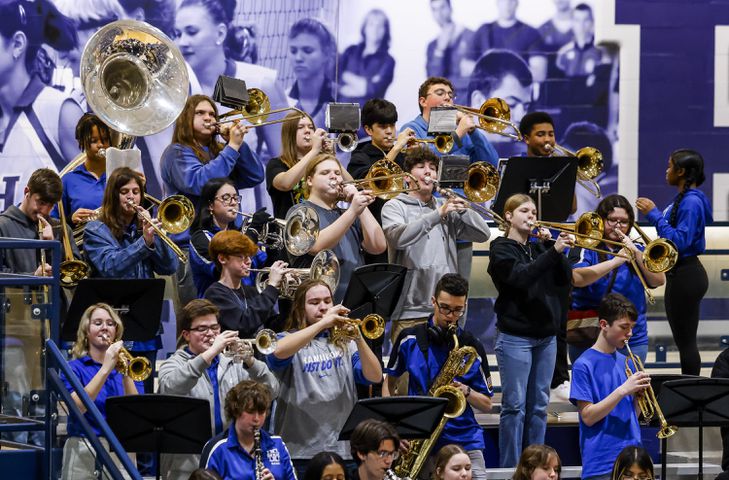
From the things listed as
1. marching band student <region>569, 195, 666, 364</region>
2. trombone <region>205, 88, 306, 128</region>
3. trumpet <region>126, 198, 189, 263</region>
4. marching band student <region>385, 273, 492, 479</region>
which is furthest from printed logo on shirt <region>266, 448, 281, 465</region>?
marching band student <region>569, 195, 666, 364</region>

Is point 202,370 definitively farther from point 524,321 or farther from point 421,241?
point 524,321

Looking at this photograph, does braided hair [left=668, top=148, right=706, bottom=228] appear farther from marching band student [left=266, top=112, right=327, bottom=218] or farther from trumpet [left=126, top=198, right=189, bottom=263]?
trumpet [left=126, top=198, right=189, bottom=263]

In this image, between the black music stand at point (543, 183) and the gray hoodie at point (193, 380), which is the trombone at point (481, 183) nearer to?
the black music stand at point (543, 183)

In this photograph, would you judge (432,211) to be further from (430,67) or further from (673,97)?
(673,97)

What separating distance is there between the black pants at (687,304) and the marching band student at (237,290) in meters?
2.89

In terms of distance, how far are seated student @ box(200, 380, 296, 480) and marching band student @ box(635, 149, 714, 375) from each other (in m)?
3.44

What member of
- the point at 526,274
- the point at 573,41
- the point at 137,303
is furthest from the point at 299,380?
the point at 573,41

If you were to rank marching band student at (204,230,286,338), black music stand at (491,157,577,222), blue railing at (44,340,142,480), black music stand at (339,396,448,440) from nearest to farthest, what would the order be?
blue railing at (44,340,142,480), black music stand at (339,396,448,440), marching band student at (204,230,286,338), black music stand at (491,157,577,222)

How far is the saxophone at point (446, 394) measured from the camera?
765 cm

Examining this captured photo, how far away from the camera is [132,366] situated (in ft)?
23.8

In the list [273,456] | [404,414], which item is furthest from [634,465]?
[273,456]

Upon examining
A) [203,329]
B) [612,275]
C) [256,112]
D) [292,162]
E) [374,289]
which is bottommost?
[203,329]

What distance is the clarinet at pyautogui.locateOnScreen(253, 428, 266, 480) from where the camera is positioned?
6.78 metres

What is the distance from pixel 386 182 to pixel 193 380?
6.49ft
